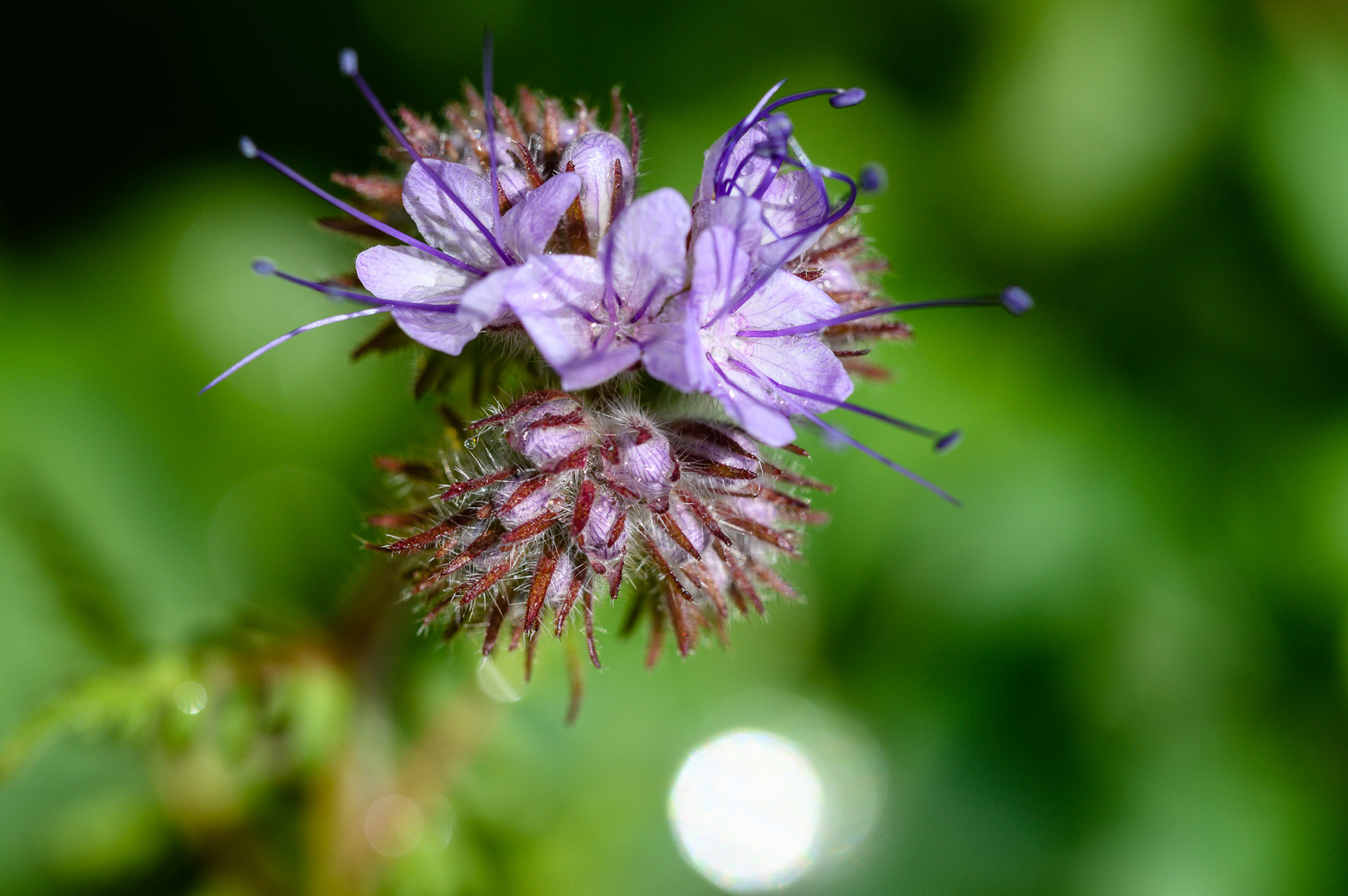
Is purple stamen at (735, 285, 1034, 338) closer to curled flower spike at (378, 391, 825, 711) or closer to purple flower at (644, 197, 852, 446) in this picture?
purple flower at (644, 197, 852, 446)

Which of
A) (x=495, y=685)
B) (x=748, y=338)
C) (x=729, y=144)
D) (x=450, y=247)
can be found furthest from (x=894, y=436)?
(x=450, y=247)

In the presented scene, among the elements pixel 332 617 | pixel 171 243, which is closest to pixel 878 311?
pixel 332 617

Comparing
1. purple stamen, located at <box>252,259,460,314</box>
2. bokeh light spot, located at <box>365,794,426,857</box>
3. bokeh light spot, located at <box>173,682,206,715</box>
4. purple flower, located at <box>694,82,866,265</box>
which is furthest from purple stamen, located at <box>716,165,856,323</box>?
bokeh light spot, located at <box>365,794,426,857</box>

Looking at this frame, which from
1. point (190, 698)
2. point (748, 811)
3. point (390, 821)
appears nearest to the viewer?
point (190, 698)

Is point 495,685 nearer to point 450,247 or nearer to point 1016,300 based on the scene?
point 450,247

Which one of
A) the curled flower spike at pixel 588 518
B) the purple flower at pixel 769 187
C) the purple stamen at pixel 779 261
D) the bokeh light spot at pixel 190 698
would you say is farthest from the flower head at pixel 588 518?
the bokeh light spot at pixel 190 698

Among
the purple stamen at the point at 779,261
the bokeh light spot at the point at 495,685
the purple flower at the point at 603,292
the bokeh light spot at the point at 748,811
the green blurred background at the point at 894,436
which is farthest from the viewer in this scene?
the bokeh light spot at the point at 748,811

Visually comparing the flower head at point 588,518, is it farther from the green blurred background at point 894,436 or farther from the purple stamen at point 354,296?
the green blurred background at point 894,436
